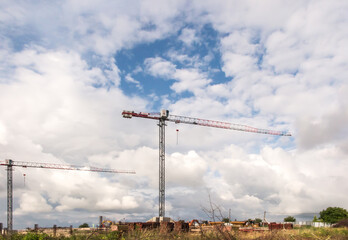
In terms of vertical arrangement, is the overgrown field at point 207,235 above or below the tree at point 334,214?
above

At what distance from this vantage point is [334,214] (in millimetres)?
107188

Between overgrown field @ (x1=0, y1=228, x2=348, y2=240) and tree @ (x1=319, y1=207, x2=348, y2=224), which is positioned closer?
overgrown field @ (x1=0, y1=228, x2=348, y2=240)

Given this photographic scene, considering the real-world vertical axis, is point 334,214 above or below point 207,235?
below

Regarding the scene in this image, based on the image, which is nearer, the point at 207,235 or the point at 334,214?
the point at 207,235

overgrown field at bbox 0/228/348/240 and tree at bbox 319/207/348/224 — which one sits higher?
overgrown field at bbox 0/228/348/240

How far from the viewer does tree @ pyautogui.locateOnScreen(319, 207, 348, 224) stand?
346 ft

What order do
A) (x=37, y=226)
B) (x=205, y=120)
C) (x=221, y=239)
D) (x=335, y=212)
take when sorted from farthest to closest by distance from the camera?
(x=335, y=212), (x=205, y=120), (x=37, y=226), (x=221, y=239)

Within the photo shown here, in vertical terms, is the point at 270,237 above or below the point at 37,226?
above

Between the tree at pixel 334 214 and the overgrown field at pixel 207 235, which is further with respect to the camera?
the tree at pixel 334 214

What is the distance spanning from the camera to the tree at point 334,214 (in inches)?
4146

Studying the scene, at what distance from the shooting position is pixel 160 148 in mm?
77000

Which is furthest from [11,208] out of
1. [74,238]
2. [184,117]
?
[74,238]

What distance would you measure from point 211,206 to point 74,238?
1619 centimetres

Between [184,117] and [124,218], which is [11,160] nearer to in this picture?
[184,117]
